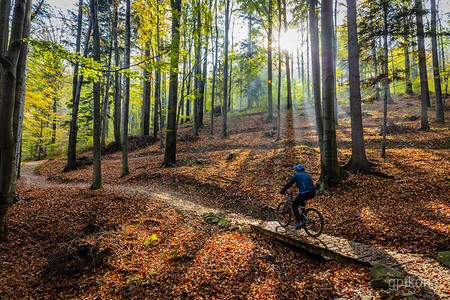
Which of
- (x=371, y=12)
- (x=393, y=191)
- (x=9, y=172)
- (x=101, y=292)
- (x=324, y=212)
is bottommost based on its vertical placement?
(x=101, y=292)

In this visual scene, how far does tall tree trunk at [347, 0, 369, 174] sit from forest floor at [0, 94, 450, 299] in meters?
0.69

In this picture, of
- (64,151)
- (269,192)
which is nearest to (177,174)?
(269,192)

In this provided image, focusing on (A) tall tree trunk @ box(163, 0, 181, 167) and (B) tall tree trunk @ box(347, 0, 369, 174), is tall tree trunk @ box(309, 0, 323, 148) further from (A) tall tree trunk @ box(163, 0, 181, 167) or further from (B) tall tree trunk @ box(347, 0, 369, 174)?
(A) tall tree trunk @ box(163, 0, 181, 167)

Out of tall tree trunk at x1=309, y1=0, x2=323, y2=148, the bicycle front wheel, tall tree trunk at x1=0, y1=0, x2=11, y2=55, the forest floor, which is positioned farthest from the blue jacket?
tall tree trunk at x1=0, y1=0, x2=11, y2=55

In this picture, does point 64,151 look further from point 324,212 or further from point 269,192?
point 324,212

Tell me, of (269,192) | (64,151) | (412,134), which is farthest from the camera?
(64,151)

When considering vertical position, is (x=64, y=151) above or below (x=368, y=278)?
above

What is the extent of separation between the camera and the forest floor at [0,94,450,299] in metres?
3.76

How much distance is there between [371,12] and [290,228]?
11929mm

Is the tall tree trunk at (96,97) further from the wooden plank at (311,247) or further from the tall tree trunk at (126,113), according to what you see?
the wooden plank at (311,247)

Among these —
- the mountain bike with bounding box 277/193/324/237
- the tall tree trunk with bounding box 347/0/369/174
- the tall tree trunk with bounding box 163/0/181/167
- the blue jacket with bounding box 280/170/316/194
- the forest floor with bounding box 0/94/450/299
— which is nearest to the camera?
the forest floor with bounding box 0/94/450/299

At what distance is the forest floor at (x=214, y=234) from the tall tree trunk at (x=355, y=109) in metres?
0.69

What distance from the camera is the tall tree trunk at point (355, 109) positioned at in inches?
338

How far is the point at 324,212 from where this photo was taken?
6672mm
